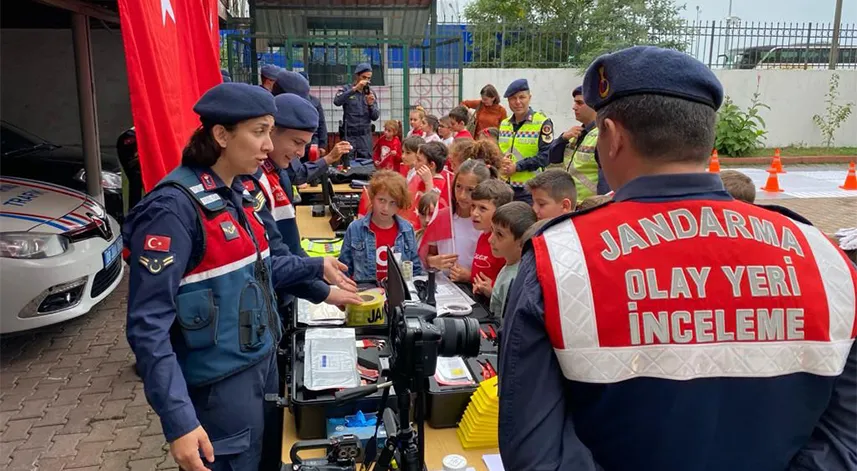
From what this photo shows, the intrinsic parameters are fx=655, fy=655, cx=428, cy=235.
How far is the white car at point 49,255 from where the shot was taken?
445 centimetres

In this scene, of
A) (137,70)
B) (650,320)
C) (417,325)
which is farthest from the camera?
(137,70)

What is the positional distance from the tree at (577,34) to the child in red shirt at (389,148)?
654 centimetres

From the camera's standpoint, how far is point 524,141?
19.9 feet

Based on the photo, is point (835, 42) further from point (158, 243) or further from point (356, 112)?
point (158, 243)

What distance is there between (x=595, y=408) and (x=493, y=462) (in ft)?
3.31

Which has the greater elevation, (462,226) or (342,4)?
→ (342,4)

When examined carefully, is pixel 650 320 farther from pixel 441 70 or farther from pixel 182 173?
pixel 441 70

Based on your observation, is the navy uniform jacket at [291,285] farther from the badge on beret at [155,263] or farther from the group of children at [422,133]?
the group of children at [422,133]

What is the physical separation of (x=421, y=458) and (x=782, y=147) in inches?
660

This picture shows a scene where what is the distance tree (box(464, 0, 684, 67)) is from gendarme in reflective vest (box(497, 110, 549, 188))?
→ 8.33m

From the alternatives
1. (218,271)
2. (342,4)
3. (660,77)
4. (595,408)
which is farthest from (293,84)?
(342,4)

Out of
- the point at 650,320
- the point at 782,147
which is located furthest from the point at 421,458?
the point at 782,147

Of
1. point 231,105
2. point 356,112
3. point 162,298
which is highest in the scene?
point 231,105

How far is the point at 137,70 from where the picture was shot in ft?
9.63
